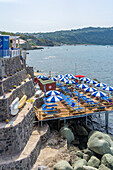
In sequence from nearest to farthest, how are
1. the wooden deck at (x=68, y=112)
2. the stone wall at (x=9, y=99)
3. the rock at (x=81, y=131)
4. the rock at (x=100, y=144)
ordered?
1. the stone wall at (x=9, y=99)
2. the rock at (x=100, y=144)
3. the wooden deck at (x=68, y=112)
4. the rock at (x=81, y=131)

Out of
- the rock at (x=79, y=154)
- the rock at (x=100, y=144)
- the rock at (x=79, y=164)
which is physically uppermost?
the rock at (x=100, y=144)

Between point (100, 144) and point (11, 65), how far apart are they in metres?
14.9

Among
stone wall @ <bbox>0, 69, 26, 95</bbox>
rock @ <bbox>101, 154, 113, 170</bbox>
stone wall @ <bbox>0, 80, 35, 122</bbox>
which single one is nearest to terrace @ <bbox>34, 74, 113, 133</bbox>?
stone wall @ <bbox>0, 80, 35, 122</bbox>

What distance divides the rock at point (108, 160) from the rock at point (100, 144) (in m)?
1.00

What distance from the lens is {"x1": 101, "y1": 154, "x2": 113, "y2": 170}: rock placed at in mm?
18278

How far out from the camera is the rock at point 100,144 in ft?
65.5

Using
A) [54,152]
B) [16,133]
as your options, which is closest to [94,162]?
[54,152]

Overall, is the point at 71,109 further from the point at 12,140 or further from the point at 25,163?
the point at 25,163

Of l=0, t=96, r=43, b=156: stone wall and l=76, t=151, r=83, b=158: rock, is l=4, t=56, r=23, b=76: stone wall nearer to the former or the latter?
l=0, t=96, r=43, b=156: stone wall

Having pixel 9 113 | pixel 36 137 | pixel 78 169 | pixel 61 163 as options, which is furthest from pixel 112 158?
pixel 9 113

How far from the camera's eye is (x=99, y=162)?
61.7 ft

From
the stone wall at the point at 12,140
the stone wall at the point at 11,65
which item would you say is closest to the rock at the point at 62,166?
the stone wall at the point at 12,140

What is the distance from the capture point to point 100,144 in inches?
795

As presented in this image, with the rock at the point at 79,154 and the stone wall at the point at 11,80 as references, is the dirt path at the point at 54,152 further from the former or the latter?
the stone wall at the point at 11,80
